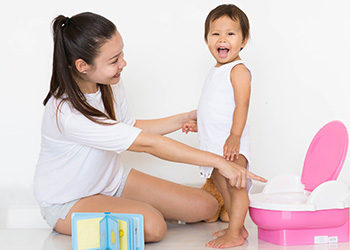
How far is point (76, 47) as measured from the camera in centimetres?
170

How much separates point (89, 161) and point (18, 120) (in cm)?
79

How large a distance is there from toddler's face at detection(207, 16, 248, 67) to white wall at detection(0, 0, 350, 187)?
0.66 m

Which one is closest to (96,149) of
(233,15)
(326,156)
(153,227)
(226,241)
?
(153,227)

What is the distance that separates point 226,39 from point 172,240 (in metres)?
0.71

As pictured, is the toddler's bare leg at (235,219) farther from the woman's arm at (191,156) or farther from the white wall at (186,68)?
→ the white wall at (186,68)

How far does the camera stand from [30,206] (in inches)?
95.4

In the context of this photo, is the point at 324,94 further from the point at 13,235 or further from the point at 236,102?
the point at 13,235

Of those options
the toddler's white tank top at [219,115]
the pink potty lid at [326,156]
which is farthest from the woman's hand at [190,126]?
the pink potty lid at [326,156]

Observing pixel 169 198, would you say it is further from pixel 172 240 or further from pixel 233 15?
pixel 233 15

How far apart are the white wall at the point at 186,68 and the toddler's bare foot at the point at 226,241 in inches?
31.8

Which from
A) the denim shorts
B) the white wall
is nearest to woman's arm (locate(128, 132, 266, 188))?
the denim shorts

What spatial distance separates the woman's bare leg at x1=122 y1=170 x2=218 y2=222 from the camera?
6.57 ft

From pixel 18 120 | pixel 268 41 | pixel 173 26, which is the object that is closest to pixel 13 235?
pixel 18 120

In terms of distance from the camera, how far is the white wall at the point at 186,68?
2428mm
